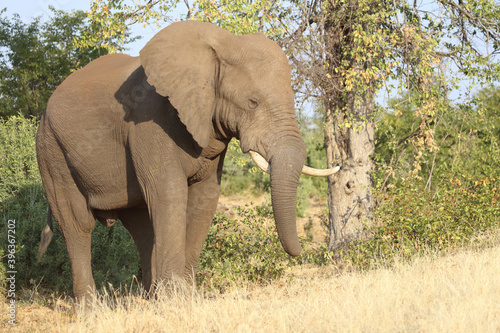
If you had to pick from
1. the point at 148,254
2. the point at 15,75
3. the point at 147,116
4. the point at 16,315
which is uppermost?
the point at 15,75

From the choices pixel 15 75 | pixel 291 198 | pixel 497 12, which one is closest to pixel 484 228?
pixel 497 12

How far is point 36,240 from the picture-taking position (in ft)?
33.0

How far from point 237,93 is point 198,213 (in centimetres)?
160

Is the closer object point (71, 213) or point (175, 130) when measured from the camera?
point (175, 130)

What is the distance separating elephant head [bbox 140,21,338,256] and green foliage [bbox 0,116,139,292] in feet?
14.4

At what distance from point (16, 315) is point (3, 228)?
2.76 metres

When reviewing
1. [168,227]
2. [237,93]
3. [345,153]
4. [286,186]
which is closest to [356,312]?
[286,186]

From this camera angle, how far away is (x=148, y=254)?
24.4 feet

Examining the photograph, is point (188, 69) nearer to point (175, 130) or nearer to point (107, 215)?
point (175, 130)

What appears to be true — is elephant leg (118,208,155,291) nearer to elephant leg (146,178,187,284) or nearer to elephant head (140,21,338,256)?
elephant leg (146,178,187,284)

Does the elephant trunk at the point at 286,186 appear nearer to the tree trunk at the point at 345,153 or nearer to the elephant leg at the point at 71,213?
the elephant leg at the point at 71,213

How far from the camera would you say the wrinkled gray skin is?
5.58 metres

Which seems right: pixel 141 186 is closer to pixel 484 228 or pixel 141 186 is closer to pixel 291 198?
pixel 291 198

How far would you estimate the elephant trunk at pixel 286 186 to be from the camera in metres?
5.40
